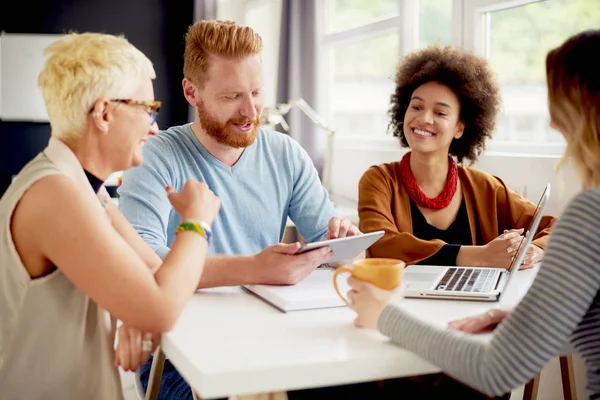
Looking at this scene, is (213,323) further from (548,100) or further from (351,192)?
(351,192)

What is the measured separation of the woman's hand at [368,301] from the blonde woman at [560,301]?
0.08ft

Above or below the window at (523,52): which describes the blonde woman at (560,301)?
below

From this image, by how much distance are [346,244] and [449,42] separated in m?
2.00

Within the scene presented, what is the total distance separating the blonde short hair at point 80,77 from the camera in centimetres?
123

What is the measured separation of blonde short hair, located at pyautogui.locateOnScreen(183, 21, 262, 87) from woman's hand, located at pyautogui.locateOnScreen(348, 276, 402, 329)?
1.07 metres

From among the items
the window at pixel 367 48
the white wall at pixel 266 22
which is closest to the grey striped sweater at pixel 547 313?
the window at pixel 367 48

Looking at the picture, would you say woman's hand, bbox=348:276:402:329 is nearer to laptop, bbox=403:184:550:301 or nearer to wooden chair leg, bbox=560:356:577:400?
laptop, bbox=403:184:550:301

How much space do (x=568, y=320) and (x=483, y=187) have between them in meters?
1.34

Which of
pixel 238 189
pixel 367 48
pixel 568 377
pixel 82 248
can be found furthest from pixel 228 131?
pixel 367 48

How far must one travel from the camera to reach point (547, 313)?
38.9 inches

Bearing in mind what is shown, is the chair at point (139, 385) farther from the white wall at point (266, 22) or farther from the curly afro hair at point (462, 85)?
the white wall at point (266, 22)

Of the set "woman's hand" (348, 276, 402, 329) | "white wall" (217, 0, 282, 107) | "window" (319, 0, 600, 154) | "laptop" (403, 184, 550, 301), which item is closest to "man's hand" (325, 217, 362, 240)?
"laptop" (403, 184, 550, 301)

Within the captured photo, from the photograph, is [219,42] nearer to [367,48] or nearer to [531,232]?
[531,232]

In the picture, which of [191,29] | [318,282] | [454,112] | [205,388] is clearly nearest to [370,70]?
[454,112]
